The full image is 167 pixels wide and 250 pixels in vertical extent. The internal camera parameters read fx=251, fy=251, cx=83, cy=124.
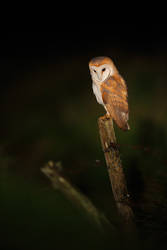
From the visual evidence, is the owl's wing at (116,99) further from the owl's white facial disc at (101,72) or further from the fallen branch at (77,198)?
the fallen branch at (77,198)

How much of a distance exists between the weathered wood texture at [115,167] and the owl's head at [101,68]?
10.6 inches

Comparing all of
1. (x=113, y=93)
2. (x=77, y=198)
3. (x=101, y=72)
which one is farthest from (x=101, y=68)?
(x=77, y=198)

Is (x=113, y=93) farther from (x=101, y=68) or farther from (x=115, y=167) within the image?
(x=115, y=167)

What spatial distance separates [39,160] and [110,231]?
1.78 metres

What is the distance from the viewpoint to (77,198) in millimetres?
992

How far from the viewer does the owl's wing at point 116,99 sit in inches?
45.8

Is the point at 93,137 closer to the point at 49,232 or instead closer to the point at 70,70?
the point at 70,70

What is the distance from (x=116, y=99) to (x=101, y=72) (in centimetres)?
15

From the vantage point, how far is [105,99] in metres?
1.19

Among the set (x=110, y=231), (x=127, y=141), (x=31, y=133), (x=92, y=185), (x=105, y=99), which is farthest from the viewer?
(x=31, y=133)

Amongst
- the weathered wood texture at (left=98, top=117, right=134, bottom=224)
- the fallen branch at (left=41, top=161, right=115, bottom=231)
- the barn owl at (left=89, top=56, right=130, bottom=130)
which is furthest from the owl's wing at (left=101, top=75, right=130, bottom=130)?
the fallen branch at (left=41, top=161, right=115, bottom=231)

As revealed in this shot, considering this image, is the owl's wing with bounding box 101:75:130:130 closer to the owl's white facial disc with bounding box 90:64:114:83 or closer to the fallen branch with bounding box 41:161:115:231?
the owl's white facial disc with bounding box 90:64:114:83

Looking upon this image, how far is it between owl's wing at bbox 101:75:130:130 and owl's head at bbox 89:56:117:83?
3cm

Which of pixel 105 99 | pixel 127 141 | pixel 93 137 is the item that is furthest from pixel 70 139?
pixel 105 99
